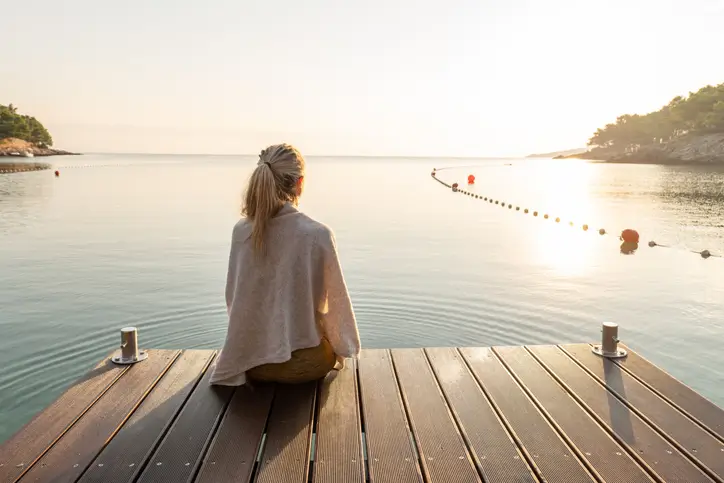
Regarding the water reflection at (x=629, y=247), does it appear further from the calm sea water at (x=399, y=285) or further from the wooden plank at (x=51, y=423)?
the wooden plank at (x=51, y=423)

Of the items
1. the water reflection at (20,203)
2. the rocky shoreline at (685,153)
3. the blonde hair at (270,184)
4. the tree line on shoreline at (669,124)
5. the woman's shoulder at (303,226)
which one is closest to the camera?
the blonde hair at (270,184)

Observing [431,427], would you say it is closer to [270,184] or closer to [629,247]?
[270,184]

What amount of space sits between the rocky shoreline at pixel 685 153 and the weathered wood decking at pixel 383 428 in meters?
83.1

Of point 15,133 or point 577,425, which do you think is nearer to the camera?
point 577,425

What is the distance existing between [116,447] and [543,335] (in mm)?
6319

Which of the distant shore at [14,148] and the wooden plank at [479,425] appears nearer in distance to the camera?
the wooden plank at [479,425]

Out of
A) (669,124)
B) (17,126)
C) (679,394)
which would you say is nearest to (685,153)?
(669,124)

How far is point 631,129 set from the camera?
116m

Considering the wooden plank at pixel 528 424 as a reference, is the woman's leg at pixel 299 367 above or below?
above

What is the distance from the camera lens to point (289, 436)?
3.28m

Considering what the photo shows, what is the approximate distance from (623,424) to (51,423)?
11.1ft

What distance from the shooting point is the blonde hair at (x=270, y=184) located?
3.52 metres

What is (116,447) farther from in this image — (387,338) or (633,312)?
(633,312)

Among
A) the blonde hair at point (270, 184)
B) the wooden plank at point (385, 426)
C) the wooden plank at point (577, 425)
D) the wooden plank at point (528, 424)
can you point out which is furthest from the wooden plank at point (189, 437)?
the wooden plank at point (577, 425)
